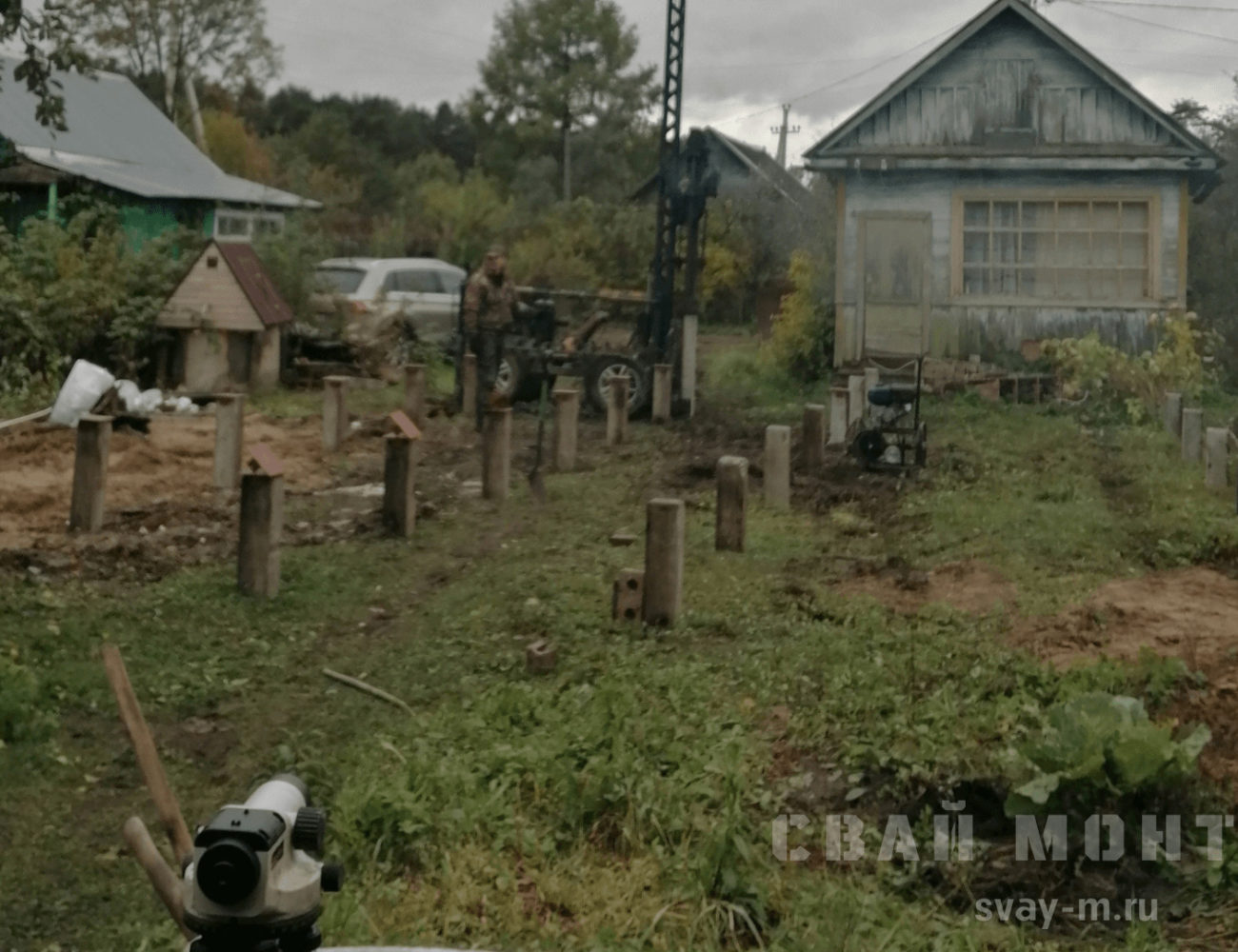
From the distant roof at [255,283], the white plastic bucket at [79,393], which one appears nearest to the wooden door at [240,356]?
the distant roof at [255,283]

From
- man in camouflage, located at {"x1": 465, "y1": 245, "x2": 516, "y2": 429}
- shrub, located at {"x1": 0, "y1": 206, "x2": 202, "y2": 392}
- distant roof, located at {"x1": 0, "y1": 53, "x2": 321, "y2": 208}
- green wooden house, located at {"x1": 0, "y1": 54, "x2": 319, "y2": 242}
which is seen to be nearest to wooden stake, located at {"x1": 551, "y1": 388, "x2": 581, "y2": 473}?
man in camouflage, located at {"x1": 465, "y1": 245, "x2": 516, "y2": 429}

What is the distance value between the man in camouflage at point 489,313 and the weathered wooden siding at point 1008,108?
260 inches

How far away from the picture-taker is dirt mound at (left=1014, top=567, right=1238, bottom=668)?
8.27m

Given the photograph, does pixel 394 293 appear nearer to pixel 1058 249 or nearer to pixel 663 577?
pixel 1058 249

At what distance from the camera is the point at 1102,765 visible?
240 inches

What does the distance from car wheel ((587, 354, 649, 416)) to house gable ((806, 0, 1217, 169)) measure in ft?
17.3

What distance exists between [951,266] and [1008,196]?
1263mm

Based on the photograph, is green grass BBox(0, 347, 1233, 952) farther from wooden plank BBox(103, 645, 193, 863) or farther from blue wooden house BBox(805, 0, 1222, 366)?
blue wooden house BBox(805, 0, 1222, 366)

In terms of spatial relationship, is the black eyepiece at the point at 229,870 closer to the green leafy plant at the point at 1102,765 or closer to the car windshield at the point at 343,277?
the green leafy plant at the point at 1102,765

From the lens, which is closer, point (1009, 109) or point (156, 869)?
point (156, 869)

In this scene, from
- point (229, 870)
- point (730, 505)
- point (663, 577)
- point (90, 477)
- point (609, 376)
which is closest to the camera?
point (229, 870)

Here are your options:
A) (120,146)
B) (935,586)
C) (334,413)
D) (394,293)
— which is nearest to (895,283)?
(394,293)

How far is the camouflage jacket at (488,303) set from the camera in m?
20.1

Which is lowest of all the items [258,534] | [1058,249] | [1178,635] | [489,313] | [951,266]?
[1178,635]
